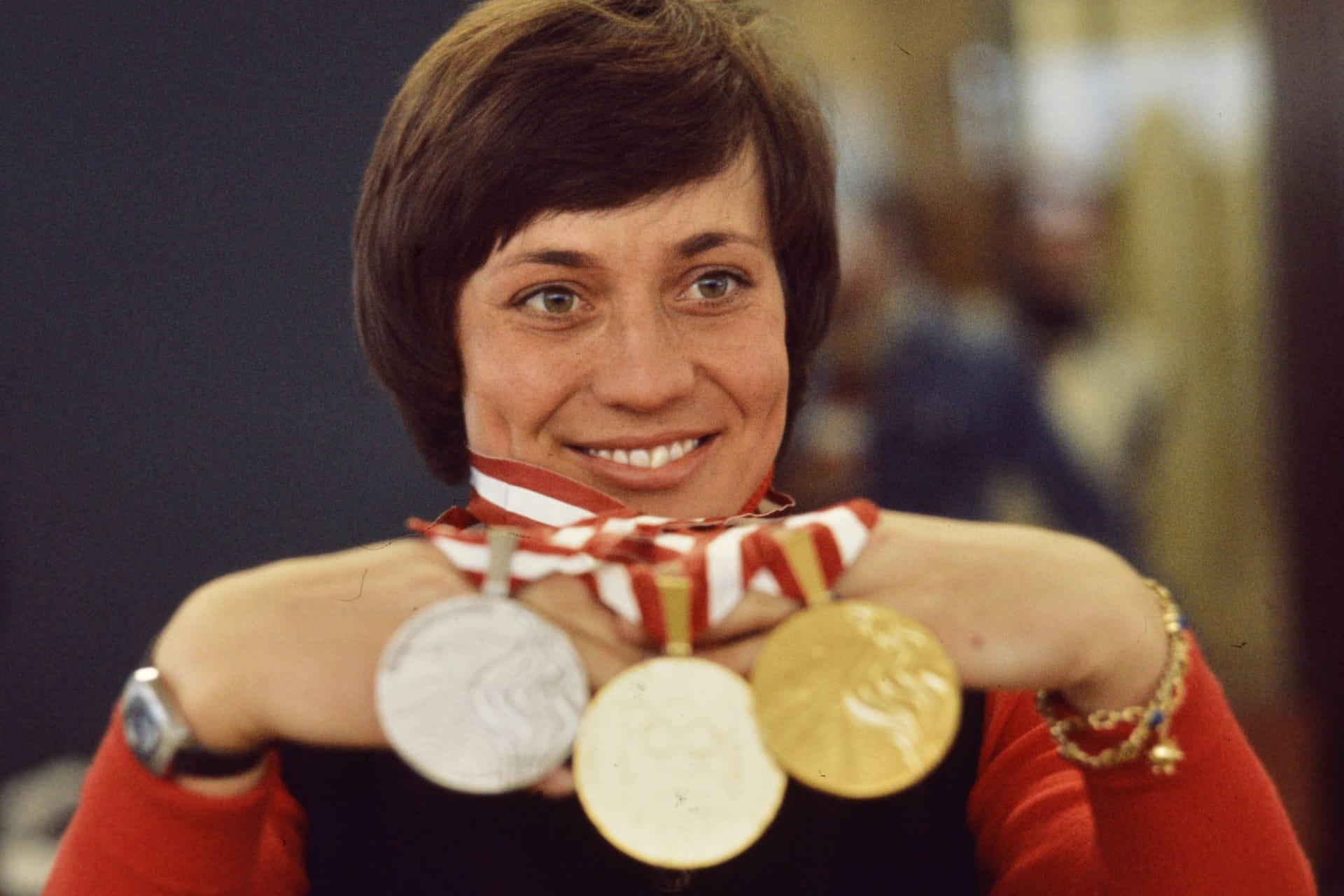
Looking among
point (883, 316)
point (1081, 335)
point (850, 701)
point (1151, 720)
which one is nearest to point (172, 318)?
point (850, 701)

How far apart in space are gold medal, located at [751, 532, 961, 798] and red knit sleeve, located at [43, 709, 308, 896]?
0.93ft

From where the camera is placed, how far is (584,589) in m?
0.70

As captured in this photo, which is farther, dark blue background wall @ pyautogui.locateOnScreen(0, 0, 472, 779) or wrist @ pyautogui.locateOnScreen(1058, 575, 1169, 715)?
dark blue background wall @ pyautogui.locateOnScreen(0, 0, 472, 779)

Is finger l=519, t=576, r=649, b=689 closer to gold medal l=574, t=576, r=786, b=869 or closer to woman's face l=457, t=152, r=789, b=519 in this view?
gold medal l=574, t=576, r=786, b=869

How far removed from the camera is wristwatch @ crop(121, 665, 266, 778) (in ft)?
2.21

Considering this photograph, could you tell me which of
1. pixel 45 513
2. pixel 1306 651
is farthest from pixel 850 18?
pixel 45 513

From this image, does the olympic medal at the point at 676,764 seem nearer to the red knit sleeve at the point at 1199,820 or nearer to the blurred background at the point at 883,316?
the red knit sleeve at the point at 1199,820

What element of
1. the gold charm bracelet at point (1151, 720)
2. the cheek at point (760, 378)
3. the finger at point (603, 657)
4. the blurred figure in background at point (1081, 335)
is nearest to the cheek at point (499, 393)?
the cheek at point (760, 378)

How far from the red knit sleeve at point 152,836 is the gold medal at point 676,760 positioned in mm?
186

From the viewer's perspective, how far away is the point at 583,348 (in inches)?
34.4

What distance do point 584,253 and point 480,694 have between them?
313 millimetres

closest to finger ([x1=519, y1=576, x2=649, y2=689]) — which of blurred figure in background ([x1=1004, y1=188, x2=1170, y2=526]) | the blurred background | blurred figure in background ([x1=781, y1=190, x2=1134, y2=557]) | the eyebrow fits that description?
the eyebrow

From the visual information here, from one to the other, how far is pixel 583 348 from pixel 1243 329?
112 inches

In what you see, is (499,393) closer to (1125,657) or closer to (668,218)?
(668,218)
